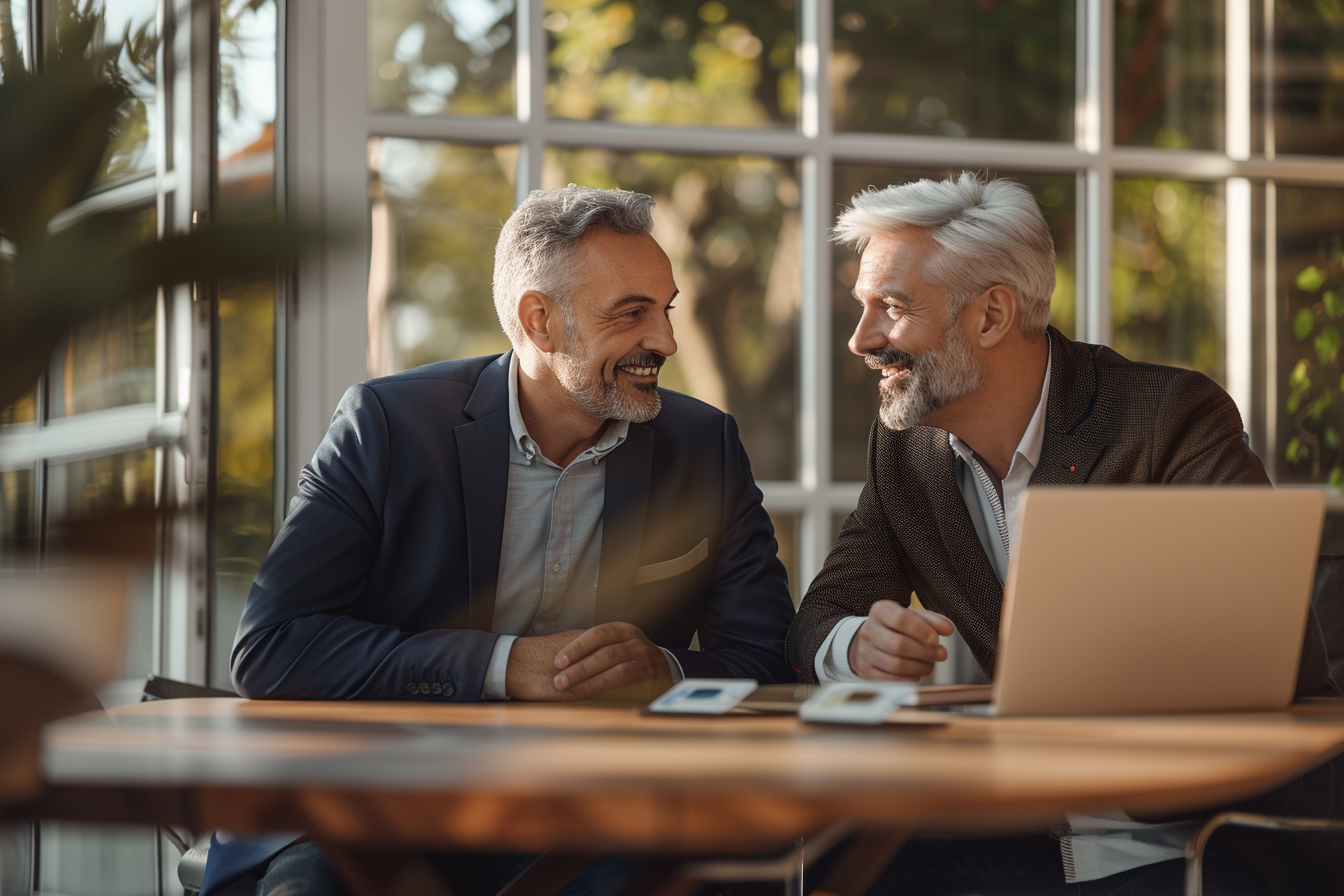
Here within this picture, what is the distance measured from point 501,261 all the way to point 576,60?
0.79m

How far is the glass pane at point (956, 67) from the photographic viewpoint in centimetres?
293

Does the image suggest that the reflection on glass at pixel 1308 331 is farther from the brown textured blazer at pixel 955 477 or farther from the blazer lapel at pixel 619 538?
the blazer lapel at pixel 619 538

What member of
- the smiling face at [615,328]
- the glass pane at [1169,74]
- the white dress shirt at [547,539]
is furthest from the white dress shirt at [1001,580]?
the glass pane at [1169,74]

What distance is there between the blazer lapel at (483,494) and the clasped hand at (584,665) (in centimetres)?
30

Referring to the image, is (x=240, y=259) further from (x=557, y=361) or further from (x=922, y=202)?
(x=922, y=202)

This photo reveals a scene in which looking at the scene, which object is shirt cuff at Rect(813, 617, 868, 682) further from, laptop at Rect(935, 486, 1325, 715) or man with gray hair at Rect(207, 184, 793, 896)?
laptop at Rect(935, 486, 1325, 715)

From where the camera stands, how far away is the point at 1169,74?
306 centimetres

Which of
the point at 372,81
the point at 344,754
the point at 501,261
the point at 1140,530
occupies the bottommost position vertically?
the point at 344,754

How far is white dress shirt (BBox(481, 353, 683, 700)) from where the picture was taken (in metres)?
1.97

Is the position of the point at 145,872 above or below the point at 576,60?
below

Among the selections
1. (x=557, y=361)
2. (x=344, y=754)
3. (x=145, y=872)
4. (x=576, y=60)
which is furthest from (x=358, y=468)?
(x=576, y=60)

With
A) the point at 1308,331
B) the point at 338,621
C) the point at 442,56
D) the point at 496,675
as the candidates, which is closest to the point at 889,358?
the point at 496,675

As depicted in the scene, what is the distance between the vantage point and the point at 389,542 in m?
1.86

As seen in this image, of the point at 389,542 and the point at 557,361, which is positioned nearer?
the point at 389,542
